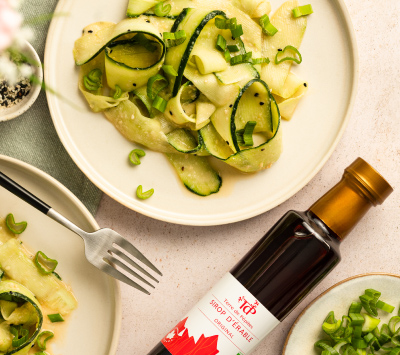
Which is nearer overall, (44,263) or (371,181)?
(371,181)

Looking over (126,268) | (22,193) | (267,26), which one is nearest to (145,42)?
(267,26)

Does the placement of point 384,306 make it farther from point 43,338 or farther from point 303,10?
point 43,338

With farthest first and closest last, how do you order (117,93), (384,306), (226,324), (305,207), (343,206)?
(305,207)
(384,306)
(117,93)
(226,324)
(343,206)

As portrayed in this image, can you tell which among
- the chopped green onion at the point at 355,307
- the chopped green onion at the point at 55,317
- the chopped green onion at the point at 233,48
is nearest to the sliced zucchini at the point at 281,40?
the chopped green onion at the point at 233,48

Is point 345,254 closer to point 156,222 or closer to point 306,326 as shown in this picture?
point 306,326

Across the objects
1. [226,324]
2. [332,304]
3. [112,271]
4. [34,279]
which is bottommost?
[34,279]

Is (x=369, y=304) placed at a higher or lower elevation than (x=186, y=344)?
higher

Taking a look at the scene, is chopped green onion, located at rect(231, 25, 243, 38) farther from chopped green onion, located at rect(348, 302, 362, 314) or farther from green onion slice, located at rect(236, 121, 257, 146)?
chopped green onion, located at rect(348, 302, 362, 314)

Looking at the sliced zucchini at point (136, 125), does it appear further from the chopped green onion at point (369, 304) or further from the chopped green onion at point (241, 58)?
the chopped green onion at point (369, 304)
